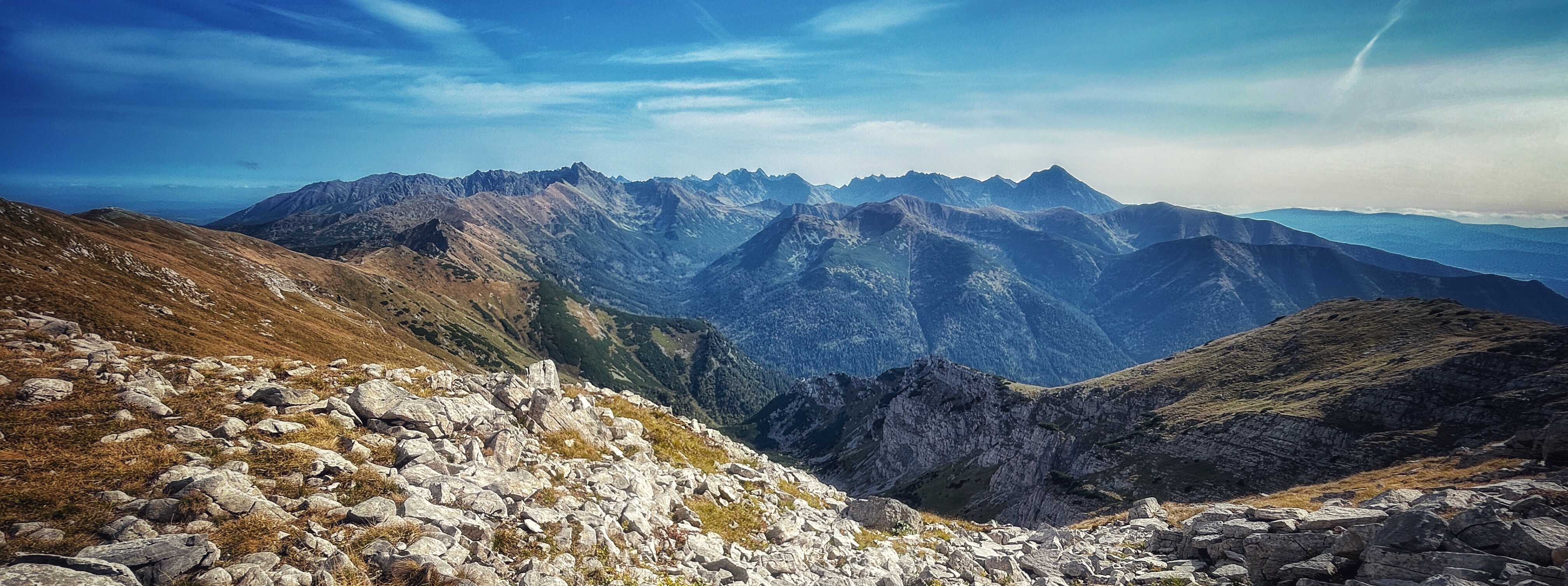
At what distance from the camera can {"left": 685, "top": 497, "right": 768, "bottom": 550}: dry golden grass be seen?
20.9m

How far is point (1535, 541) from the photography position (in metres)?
17.4

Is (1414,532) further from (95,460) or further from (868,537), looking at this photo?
(95,460)

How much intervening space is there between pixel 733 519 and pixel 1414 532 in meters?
22.8

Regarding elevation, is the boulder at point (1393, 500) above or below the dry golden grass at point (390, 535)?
below

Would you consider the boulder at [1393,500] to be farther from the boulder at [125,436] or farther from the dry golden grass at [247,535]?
the boulder at [125,436]

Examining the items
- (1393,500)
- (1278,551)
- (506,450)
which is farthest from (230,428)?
(1393,500)

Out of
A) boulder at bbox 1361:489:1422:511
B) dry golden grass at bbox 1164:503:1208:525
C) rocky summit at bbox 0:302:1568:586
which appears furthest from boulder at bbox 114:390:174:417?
boulder at bbox 1361:489:1422:511

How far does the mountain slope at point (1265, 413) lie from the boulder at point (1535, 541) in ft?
272

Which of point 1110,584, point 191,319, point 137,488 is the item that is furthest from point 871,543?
point 191,319

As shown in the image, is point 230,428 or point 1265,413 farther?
point 1265,413

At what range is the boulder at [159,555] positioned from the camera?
10344mm

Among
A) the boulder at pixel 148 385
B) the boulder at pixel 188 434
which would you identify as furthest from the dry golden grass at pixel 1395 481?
the boulder at pixel 148 385

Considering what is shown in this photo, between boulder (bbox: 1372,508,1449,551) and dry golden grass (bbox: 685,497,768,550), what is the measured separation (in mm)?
20785

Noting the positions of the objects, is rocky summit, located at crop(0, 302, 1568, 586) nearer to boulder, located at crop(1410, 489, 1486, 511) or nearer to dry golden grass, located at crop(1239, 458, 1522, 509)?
boulder, located at crop(1410, 489, 1486, 511)
